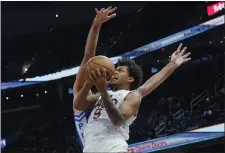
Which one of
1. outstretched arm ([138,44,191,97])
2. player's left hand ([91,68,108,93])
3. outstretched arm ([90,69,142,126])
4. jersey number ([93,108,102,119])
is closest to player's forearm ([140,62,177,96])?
outstretched arm ([138,44,191,97])

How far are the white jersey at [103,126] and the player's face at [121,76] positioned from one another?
9cm

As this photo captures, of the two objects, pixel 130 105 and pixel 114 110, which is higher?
pixel 130 105

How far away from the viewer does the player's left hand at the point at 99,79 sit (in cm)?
279

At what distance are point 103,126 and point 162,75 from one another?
28.4 inches

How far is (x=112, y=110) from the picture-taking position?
2885 millimetres

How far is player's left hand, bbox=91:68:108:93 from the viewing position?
279 cm

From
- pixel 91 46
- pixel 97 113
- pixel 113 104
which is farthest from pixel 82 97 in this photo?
pixel 91 46

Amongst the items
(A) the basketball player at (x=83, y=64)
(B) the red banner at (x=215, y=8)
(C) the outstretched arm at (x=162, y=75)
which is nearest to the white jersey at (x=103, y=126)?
(A) the basketball player at (x=83, y=64)

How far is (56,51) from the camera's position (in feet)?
62.1

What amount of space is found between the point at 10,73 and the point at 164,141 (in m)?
7.24

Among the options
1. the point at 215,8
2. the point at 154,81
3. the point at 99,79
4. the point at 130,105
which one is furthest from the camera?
the point at 215,8

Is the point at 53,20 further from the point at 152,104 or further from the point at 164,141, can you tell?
the point at 164,141

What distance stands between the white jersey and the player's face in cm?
9

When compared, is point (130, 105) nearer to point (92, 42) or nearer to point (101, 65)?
point (101, 65)
